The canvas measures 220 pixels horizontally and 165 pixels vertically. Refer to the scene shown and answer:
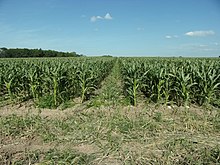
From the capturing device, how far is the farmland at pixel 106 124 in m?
3.47

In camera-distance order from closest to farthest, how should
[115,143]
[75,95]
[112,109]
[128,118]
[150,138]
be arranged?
[115,143] < [150,138] < [128,118] < [112,109] < [75,95]

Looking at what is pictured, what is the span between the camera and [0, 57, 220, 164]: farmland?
3469mm

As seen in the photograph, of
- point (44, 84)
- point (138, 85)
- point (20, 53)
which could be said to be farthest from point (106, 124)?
point (20, 53)

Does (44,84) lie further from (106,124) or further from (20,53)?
(20,53)

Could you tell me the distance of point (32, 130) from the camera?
15.0ft

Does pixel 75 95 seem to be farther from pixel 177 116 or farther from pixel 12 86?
pixel 177 116

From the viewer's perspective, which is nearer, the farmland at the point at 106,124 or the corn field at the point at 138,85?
the farmland at the point at 106,124

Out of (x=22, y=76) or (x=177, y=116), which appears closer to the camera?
(x=177, y=116)

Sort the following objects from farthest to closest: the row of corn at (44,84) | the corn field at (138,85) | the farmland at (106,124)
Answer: the row of corn at (44,84)
the corn field at (138,85)
the farmland at (106,124)

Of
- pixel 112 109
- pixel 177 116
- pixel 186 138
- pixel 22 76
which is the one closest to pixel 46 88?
pixel 22 76

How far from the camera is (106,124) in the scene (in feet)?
16.0

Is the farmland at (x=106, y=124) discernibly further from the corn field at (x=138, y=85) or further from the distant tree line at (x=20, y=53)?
the distant tree line at (x=20, y=53)

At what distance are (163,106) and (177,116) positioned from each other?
71 cm

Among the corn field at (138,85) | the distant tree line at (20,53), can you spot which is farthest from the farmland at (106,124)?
the distant tree line at (20,53)
